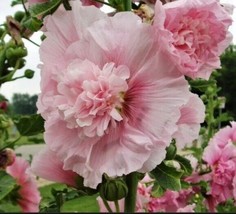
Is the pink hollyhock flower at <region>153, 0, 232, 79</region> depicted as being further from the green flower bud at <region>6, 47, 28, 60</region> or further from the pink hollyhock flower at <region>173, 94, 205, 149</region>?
the green flower bud at <region>6, 47, 28, 60</region>

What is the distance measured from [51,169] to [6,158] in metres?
0.65

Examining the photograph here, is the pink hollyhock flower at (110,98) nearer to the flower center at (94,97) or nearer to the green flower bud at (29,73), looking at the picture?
the flower center at (94,97)

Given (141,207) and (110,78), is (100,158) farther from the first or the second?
(141,207)

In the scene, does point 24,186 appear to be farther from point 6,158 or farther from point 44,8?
point 44,8

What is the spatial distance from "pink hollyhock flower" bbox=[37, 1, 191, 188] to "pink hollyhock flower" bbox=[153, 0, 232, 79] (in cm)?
2

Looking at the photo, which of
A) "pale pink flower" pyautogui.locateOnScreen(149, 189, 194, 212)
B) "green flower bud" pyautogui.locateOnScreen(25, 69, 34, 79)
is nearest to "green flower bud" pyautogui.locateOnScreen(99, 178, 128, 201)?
"green flower bud" pyautogui.locateOnScreen(25, 69, 34, 79)

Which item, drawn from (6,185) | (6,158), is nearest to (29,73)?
(6,158)

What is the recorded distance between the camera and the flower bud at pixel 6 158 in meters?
1.53

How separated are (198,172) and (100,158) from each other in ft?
3.01

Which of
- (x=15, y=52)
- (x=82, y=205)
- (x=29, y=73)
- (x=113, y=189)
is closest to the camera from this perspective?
(x=113, y=189)

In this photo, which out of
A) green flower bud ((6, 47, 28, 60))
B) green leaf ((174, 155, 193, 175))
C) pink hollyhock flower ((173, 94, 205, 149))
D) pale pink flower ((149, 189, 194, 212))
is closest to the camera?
pink hollyhock flower ((173, 94, 205, 149))

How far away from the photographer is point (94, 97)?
0.75m

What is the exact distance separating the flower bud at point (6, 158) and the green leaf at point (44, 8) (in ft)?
2.33

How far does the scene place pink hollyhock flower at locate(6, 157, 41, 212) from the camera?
67.7 inches
